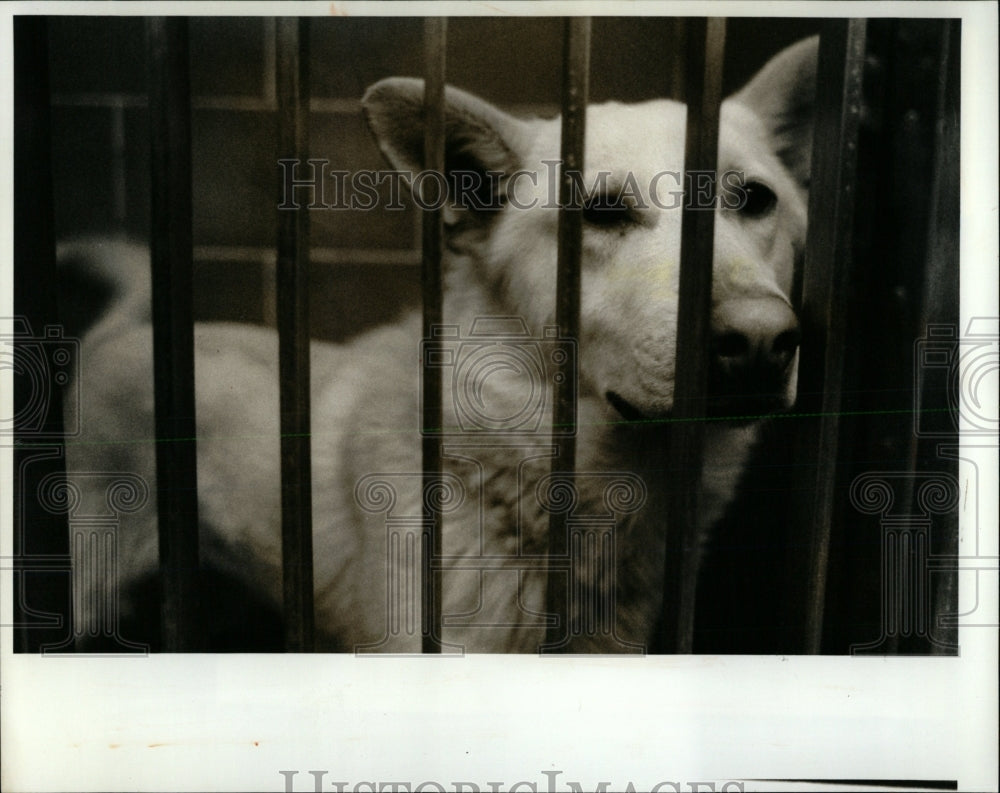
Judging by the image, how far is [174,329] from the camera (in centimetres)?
132

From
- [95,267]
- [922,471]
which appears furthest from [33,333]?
[922,471]

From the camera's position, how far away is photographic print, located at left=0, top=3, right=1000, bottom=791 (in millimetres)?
1316

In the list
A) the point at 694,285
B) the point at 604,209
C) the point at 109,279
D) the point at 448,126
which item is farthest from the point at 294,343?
the point at 694,285

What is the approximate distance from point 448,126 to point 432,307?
29 centimetres

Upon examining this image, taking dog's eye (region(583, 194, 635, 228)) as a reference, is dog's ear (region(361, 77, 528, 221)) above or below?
above

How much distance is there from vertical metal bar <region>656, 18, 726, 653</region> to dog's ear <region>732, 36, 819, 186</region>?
63mm

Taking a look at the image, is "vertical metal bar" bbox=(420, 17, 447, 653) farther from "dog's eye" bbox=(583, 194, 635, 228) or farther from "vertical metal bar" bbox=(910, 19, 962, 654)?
"vertical metal bar" bbox=(910, 19, 962, 654)

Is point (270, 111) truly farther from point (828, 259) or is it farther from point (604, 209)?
point (828, 259)

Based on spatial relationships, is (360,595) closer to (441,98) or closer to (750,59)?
(441,98)

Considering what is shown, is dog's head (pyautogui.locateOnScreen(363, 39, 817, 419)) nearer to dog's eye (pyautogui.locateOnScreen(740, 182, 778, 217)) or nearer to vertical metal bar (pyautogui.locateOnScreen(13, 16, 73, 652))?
dog's eye (pyautogui.locateOnScreen(740, 182, 778, 217))

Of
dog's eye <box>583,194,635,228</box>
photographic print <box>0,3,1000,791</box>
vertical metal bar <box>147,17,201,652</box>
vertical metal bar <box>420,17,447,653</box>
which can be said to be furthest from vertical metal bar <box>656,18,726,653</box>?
vertical metal bar <box>147,17,201,652</box>

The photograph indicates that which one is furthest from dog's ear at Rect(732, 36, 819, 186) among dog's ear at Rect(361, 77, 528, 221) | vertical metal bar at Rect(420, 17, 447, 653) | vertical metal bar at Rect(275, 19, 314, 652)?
vertical metal bar at Rect(275, 19, 314, 652)

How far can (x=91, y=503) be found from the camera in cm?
134

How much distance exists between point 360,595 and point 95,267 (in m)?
0.69
